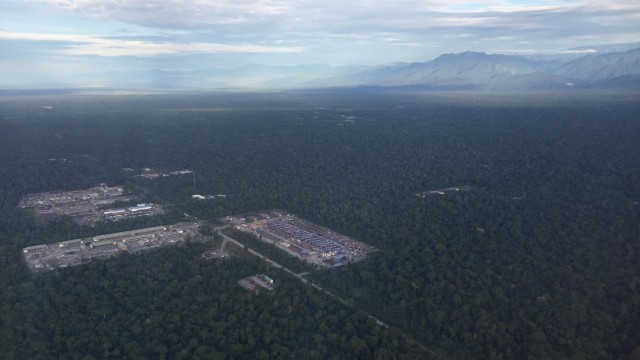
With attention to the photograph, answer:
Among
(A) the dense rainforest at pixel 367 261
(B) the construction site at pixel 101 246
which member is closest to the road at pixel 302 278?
(A) the dense rainforest at pixel 367 261

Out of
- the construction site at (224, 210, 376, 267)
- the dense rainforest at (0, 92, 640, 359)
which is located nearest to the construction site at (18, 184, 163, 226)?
the dense rainforest at (0, 92, 640, 359)

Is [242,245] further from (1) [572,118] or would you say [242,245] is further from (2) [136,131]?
(1) [572,118]

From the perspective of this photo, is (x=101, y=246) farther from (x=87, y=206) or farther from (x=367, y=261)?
(x=367, y=261)

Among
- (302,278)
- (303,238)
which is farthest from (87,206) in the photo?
(302,278)

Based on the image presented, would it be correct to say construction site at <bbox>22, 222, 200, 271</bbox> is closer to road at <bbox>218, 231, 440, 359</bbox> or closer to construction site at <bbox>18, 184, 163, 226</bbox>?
road at <bbox>218, 231, 440, 359</bbox>

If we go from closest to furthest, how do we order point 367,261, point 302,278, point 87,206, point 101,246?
1. point 302,278
2. point 367,261
3. point 101,246
4. point 87,206

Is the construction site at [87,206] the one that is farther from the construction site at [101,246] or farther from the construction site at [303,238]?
the construction site at [303,238]
